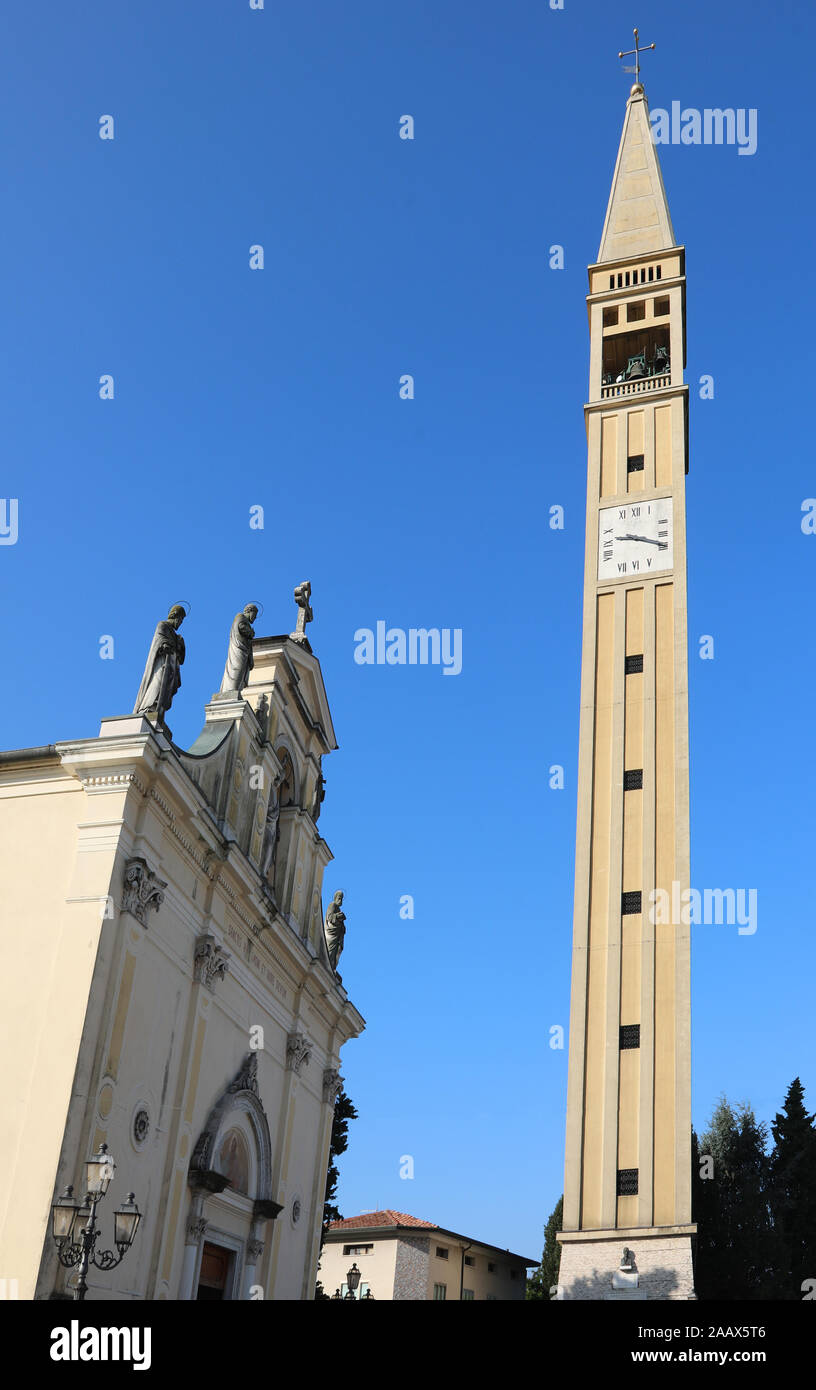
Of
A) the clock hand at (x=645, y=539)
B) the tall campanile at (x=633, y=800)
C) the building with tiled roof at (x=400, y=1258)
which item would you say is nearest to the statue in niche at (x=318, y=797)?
the tall campanile at (x=633, y=800)

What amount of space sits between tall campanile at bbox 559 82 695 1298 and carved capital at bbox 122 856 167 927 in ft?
42.7

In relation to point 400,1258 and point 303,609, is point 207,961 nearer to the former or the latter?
point 303,609

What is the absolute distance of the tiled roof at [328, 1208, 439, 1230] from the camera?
46.4 m

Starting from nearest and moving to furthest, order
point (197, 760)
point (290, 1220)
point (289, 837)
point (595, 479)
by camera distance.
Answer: point (197, 760)
point (290, 1220)
point (289, 837)
point (595, 479)

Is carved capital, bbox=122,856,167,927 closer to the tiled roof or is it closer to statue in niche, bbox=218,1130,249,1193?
statue in niche, bbox=218,1130,249,1193

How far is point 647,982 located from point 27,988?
14.9 meters

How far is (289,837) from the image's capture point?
23000mm

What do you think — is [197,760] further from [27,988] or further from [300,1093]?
[300,1093]

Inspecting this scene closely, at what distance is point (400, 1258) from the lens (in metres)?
45.4

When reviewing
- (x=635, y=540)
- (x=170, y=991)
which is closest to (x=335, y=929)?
(x=170, y=991)

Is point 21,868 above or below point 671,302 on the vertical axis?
below

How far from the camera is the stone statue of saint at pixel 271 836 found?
69.3 feet

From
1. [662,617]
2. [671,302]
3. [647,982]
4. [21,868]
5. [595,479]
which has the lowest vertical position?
[21,868]
